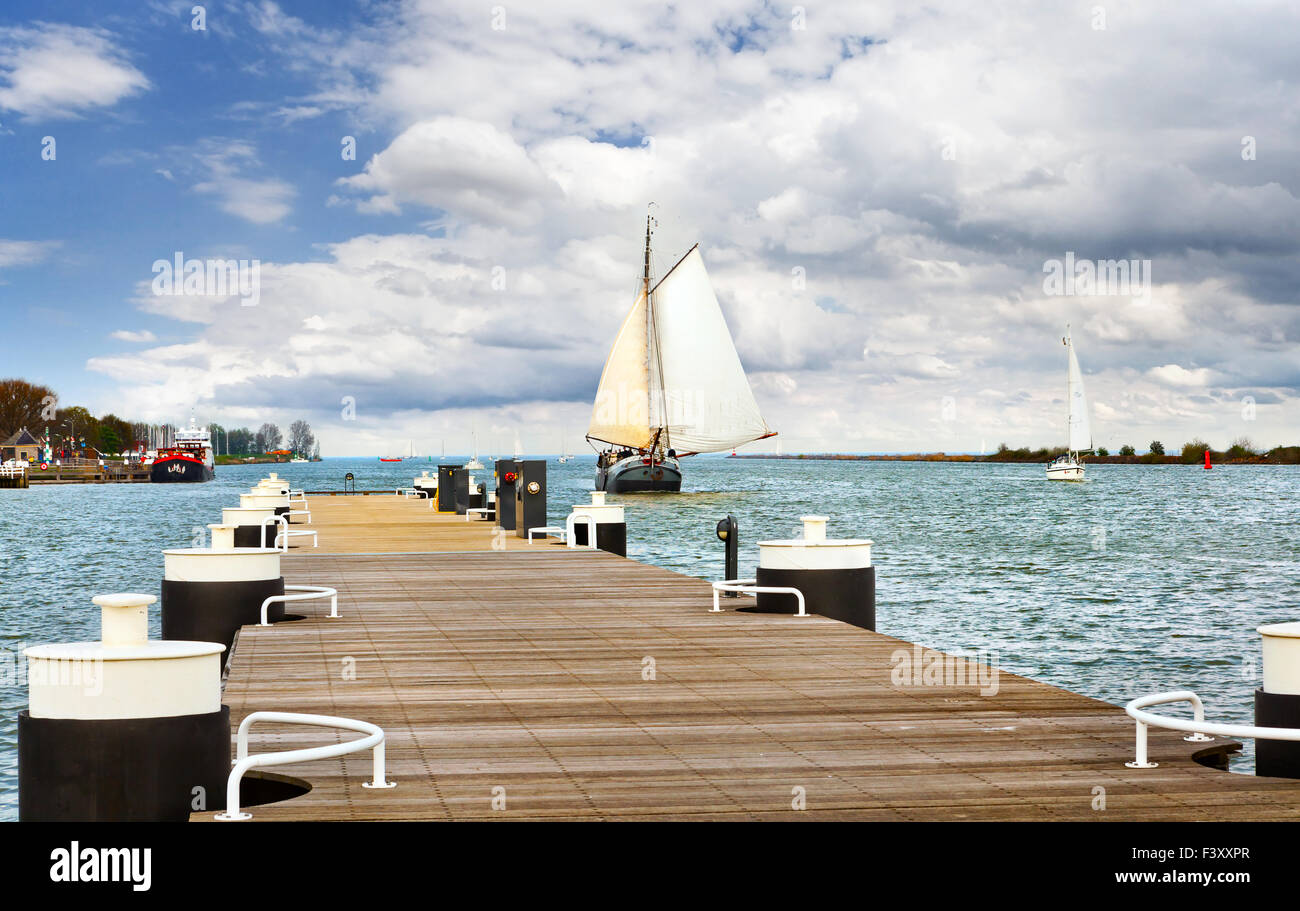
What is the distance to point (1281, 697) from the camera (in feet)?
20.4

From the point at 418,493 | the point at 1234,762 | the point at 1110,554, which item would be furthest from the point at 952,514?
the point at 1234,762

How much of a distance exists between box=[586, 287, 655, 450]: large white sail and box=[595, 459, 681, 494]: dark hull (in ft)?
5.40

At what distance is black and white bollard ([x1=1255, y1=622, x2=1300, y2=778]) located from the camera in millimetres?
6141

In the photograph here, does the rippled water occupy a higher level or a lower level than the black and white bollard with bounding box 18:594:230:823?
lower

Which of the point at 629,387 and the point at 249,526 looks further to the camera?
the point at 629,387

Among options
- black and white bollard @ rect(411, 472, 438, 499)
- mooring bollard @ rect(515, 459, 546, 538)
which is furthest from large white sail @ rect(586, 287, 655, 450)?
mooring bollard @ rect(515, 459, 546, 538)

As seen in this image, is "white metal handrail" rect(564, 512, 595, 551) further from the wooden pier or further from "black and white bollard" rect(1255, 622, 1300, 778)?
"black and white bollard" rect(1255, 622, 1300, 778)

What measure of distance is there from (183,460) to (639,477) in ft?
305

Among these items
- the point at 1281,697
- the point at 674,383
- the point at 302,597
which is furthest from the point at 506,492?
the point at 674,383

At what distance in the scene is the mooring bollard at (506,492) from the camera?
27609 mm

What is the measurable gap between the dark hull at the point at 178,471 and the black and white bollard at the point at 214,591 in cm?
16238

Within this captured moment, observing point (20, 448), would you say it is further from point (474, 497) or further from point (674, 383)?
point (474, 497)
